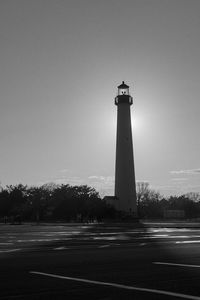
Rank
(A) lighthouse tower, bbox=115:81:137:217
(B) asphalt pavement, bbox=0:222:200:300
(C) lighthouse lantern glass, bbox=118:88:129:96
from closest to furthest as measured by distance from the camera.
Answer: (B) asphalt pavement, bbox=0:222:200:300 < (A) lighthouse tower, bbox=115:81:137:217 < (C) lighthouse lantern glass, bbox=118:88:129:96

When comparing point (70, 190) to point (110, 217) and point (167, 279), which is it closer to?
point (110, 217)

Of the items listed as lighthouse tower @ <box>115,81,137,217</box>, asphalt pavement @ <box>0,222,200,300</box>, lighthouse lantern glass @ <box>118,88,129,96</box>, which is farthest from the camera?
lighthouse lantern glass @ <box>118,88,129,96</box>

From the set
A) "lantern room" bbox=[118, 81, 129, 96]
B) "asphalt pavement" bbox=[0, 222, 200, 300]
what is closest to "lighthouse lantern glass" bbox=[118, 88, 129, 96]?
"lantern room" bbox=[118, 81, 129, 96]

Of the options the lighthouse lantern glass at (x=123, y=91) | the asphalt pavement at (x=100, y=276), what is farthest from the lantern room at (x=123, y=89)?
the asphalt pavement at (x=100, y=276)

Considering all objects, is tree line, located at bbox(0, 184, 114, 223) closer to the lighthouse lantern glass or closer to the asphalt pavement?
the lighthouse lantern glass

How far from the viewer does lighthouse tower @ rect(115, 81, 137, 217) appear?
75.5 meters

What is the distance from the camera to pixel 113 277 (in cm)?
1095

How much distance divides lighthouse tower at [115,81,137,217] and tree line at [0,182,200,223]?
265cm

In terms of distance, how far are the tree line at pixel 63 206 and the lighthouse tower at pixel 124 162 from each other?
8.70 feet

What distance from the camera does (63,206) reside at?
99.2 metres

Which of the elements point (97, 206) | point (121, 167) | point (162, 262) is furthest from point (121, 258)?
point (97, 206)

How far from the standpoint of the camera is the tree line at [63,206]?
84575 mm

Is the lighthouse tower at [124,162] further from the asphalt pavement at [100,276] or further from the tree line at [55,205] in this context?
the asphalt pavement at [100,276]

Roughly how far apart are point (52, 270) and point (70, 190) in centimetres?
10201
